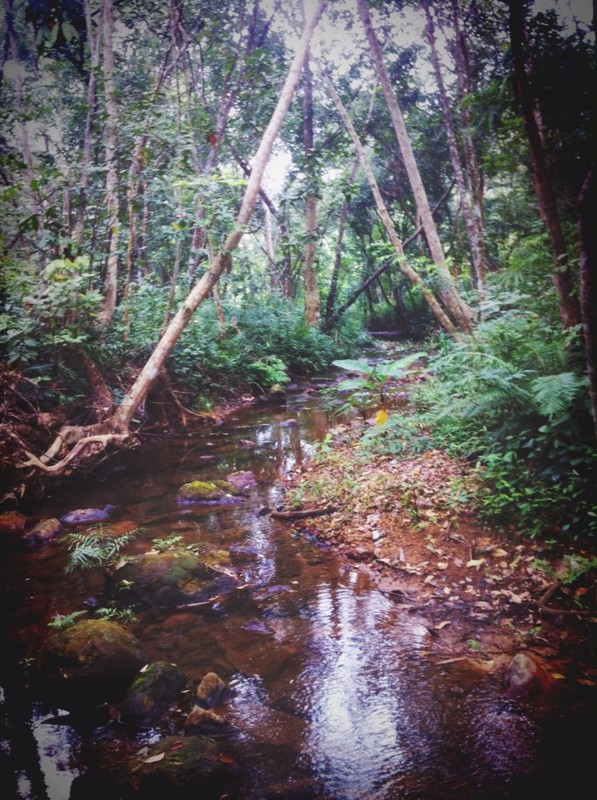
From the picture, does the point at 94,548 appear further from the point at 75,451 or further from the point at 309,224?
the point at 309,224

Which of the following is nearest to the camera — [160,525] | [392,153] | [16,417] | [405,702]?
[405,702]

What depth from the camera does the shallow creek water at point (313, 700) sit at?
281 centimetres

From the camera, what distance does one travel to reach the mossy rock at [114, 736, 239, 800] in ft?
8.86

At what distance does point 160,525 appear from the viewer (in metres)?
6.84

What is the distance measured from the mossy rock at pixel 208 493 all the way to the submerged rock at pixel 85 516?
123cm

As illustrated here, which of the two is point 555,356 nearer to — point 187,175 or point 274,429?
point 274,429

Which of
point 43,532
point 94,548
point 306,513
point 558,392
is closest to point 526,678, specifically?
point 558,392

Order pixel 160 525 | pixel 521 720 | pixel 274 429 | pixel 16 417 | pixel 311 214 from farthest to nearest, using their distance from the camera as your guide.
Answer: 1. pixel 311 214
2. pixel 274 429
3. pixel 16 417
4. pixel 160 525
5. pixel 521 720

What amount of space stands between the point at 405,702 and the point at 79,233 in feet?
36.5

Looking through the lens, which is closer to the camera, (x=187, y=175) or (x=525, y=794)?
(x=525, y=794)

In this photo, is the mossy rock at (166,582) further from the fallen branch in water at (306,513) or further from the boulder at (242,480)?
the boulder at (242,480)

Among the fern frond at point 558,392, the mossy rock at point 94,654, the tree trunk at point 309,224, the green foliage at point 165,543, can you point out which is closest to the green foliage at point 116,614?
the mossy rock at point 94,654

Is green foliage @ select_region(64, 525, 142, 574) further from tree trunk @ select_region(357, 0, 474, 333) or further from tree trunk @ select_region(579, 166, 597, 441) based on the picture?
tree trunk @ select_region(357, 0, 474, 333)

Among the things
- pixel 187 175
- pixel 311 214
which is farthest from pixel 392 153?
pixel 187 175
